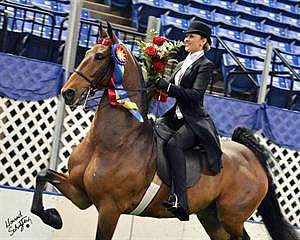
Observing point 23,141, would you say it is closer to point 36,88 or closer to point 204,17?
point 36,88

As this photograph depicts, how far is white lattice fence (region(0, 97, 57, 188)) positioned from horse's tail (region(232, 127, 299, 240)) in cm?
246

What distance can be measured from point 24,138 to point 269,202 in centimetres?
305

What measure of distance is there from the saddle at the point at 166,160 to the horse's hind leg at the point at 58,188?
767 millimetres

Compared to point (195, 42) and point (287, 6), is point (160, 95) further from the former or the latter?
point (287, 6)

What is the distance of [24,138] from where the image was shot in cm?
866

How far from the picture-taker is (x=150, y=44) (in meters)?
6.64

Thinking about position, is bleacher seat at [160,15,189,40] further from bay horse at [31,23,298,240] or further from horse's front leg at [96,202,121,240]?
horse's front leg at [96,202,121,240]

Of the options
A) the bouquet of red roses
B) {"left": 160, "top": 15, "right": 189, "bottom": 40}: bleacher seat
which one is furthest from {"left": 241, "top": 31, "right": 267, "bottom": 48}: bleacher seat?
the bouquet of red roses

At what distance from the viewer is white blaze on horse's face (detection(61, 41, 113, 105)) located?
5.89 m

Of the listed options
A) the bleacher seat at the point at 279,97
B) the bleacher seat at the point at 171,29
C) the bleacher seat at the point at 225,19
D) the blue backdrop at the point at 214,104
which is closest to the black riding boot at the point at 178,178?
the blue backdrop at the point at 214,104

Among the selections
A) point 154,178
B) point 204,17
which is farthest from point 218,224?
point 204,17

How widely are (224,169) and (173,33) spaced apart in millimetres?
6360

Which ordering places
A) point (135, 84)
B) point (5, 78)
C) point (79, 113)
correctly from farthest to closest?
point (79, 113), point (5, 78), point (135, 84)

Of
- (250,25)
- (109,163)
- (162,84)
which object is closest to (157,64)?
(162,84)
